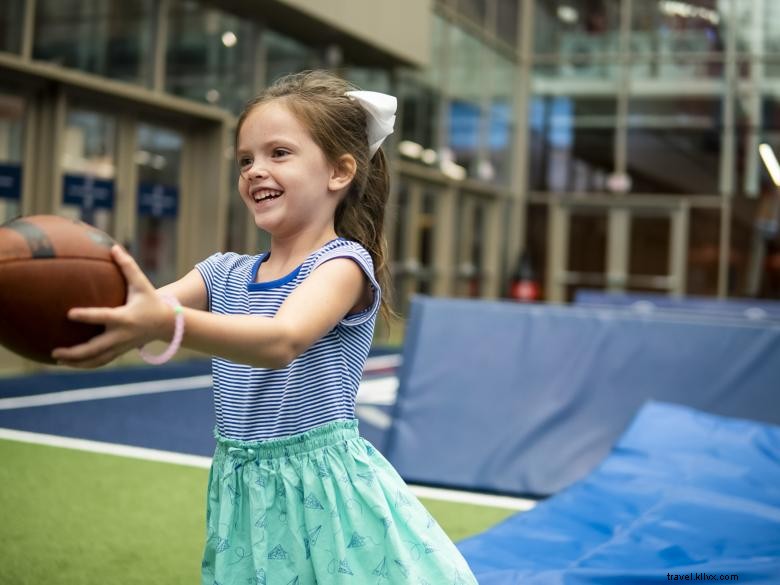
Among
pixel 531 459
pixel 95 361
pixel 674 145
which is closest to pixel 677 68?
pixel 674 145

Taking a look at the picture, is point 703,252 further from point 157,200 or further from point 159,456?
point 159,456

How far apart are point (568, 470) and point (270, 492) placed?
11.1 ft

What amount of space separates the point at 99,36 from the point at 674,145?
12.6m

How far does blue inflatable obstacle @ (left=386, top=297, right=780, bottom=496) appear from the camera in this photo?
5.21 meters

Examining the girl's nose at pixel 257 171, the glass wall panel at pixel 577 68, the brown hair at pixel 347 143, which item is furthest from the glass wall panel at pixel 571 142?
the girl's nose at pixel 257 171

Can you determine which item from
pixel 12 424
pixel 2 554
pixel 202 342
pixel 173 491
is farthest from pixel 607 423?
pixel 202 342

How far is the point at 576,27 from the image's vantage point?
2044 cm

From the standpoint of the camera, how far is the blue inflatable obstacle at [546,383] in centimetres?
521

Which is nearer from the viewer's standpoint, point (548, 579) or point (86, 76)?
point (548, 579)

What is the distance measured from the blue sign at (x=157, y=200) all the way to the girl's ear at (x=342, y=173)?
871cm

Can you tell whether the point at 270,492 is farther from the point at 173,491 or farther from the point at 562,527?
the point at 173,491

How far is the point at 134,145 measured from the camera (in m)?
10.4

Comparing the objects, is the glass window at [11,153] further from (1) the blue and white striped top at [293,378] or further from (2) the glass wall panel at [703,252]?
(2) the glass wall panel at [703,252]

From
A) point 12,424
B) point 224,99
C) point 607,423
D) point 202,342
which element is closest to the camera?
point 202,342
